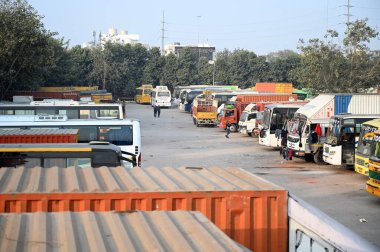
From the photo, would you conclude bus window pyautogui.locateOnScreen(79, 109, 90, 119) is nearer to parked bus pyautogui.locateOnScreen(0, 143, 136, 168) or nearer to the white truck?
the white truck

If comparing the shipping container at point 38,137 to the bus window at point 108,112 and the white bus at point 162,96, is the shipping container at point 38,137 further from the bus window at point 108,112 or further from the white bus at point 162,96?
the white bus at point 162,96

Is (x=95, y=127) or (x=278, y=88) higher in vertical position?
(x=278, y=88)

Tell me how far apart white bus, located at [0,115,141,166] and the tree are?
16.5 m

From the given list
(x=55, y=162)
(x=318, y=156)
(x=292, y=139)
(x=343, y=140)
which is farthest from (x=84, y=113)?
(x=55, y=162)

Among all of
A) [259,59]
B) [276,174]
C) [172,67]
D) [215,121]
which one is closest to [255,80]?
[259,59]

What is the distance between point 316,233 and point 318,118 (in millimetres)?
19588

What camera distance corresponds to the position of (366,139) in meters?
19.3

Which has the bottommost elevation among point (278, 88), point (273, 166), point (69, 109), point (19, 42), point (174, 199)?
point (273, 166)

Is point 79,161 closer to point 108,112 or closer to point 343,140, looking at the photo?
point 343,140

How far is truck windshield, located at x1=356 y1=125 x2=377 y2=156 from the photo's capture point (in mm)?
18969

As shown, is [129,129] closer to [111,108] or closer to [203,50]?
[111,108]

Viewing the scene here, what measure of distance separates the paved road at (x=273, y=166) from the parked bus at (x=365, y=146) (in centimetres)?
61

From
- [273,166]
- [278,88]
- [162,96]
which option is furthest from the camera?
[162,96]

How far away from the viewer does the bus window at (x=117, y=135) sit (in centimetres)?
1991
